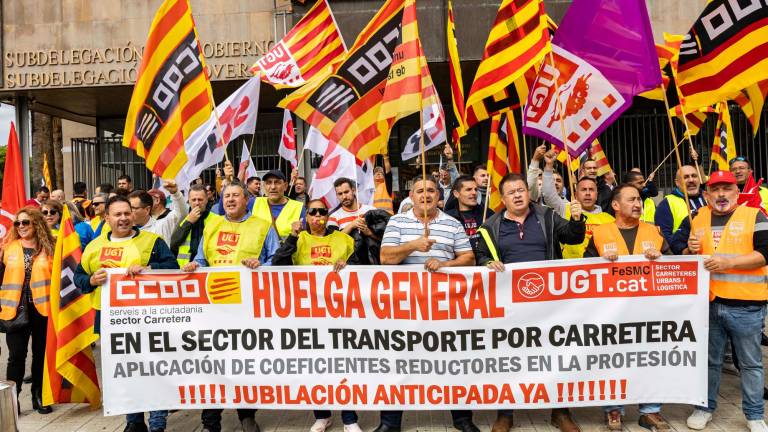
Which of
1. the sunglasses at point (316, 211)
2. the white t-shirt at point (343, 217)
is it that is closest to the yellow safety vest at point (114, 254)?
the sunglasses at point (316, 211)

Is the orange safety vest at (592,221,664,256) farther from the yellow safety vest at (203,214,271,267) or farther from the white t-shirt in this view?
the yellow safety vest at (203,214,271,267)

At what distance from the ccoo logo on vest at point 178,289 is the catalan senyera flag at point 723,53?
4.44 meters

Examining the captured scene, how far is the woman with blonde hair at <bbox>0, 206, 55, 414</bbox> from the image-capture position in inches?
243

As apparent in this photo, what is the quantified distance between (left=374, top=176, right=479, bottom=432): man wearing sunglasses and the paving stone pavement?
0.20 meters

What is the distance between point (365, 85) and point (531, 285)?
2553 mm

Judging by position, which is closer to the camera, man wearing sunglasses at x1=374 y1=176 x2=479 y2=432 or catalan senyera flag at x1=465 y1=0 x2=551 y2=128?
man wearing sunglasses at x1=374 y1=176 x2=479 y2=432

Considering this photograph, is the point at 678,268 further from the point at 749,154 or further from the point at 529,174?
the point at 749,154

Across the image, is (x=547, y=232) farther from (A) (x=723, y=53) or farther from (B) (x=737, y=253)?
(A) (x=723, y=53)

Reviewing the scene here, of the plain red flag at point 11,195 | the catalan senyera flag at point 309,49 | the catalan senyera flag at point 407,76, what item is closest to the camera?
the catalan senyera flag at point 407,76

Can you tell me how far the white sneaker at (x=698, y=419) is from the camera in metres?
5.18

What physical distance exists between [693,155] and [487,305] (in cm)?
284

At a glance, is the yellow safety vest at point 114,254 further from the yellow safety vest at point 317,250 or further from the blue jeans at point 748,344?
the blue jeans at point 748,344

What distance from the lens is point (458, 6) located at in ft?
42.2

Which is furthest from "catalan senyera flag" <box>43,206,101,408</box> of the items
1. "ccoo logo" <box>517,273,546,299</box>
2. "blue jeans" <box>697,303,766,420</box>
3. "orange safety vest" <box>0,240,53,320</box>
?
"blue jeans" <box>697,303,766,420</box>
